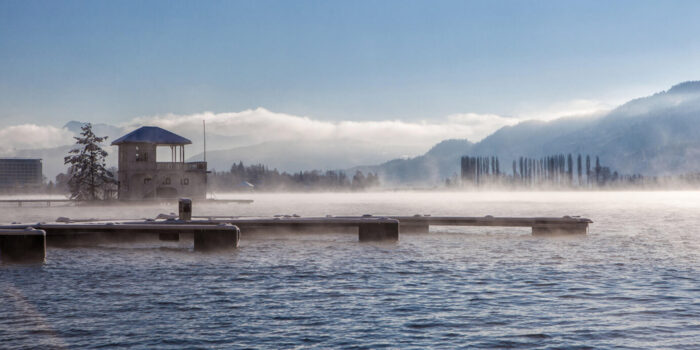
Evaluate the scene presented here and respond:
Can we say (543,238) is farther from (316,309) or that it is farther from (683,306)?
(316,309)

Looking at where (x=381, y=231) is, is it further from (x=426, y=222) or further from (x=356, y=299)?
(x=356, y=299)

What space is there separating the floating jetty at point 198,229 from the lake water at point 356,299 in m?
1.30

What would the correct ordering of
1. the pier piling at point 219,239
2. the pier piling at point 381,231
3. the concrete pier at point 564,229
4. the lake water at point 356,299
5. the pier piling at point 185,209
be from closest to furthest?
the lake water at point 356,299, the pier piling at point 219,239, the pier piling at point 185,209, the pier piling at point 381,231, the concrete pier at point 564,229

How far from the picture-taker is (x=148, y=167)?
90188mm

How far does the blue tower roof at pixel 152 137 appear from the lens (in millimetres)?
89188

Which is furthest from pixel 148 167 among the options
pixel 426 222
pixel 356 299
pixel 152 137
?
pixel 356 299

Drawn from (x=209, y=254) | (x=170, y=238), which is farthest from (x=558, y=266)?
(x=170, y=238)

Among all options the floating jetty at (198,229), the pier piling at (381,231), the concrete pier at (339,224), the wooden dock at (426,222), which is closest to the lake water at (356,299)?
the floating jetty at (198,229)

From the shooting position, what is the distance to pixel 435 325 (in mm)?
17516

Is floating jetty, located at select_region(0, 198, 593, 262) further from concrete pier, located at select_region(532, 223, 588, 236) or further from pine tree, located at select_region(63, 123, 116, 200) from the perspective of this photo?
pine tree, located at select_region(63, 123, 116, 200)

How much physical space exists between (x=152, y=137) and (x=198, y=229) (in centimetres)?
5741

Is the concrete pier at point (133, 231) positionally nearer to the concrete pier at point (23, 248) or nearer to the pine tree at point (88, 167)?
the concrete pier at point (23, 248)

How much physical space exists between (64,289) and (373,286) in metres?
10.3

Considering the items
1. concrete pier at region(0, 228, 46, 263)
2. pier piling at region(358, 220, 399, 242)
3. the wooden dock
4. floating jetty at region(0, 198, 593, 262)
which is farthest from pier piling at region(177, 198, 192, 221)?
pier piling at region(358, 220, 399, 242)
